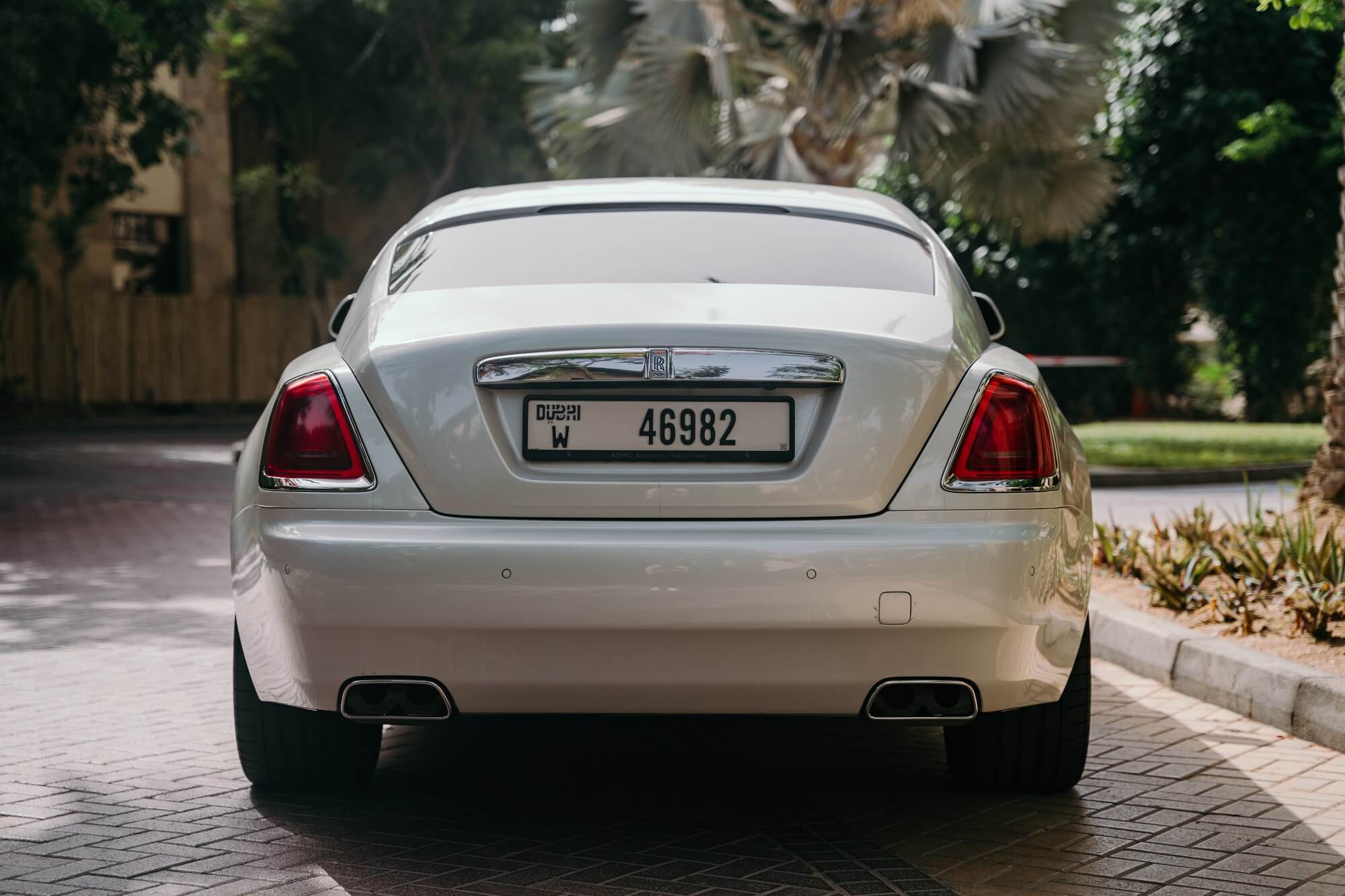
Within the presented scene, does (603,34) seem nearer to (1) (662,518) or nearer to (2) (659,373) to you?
(2) (659,373)

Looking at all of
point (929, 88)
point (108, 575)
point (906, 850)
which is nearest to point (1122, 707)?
point (906, 850)

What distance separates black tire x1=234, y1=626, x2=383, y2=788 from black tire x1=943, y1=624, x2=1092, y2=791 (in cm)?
157

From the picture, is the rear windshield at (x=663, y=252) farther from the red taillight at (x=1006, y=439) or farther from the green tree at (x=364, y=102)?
the green tree at (x=364, y=102)

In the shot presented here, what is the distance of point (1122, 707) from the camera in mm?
5711

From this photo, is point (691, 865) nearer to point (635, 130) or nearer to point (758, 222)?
point (758, 222)

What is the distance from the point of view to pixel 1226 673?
5664 mm

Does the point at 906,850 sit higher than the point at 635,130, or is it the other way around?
the point at 635,130

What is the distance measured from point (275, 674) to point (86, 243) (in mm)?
27443

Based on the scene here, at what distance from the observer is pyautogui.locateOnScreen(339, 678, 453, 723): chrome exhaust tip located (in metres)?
3.57

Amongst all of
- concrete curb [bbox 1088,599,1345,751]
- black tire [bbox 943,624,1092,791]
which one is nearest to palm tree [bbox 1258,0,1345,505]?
concrete curb [bbox 1088,599,1345,751]

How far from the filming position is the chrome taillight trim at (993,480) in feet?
11.8

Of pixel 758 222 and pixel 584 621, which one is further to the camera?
pixel 758 222

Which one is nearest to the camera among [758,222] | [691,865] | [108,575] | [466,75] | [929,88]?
[691,865]

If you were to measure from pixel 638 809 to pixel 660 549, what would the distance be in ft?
3.52
